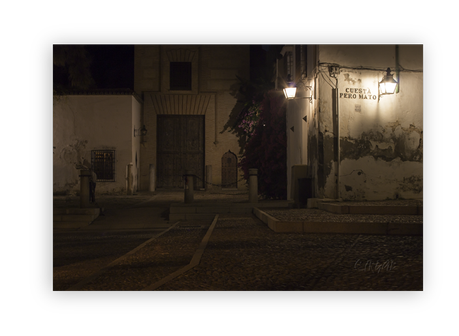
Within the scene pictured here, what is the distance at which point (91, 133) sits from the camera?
20.3m

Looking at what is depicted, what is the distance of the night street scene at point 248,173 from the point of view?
14.7 feet

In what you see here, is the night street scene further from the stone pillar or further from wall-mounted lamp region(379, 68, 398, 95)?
the stone pillar

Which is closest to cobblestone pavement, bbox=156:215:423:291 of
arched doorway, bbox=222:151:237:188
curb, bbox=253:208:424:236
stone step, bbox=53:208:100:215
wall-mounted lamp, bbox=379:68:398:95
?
curb, bbox=253:208:424:236

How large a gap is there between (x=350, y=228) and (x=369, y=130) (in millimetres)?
4494

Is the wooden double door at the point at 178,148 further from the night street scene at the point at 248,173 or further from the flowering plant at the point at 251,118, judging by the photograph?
the flowering plant at the point at 251,118

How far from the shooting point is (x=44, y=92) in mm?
3680

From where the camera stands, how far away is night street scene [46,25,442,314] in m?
4.48

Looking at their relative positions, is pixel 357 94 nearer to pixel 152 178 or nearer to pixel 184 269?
pixel 184 269

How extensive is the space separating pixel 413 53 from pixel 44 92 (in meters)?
10.2

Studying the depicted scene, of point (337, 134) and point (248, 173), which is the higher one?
point (337, 134)

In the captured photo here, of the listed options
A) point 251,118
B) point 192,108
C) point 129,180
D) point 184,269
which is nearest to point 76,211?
point 184,269

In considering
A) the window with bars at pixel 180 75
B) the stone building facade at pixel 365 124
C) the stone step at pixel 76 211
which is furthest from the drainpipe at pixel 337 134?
the window with bars at pixel 180 75

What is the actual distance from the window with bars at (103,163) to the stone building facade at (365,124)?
1190cm

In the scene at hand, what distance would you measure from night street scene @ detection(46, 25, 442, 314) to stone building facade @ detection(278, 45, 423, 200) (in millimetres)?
34
